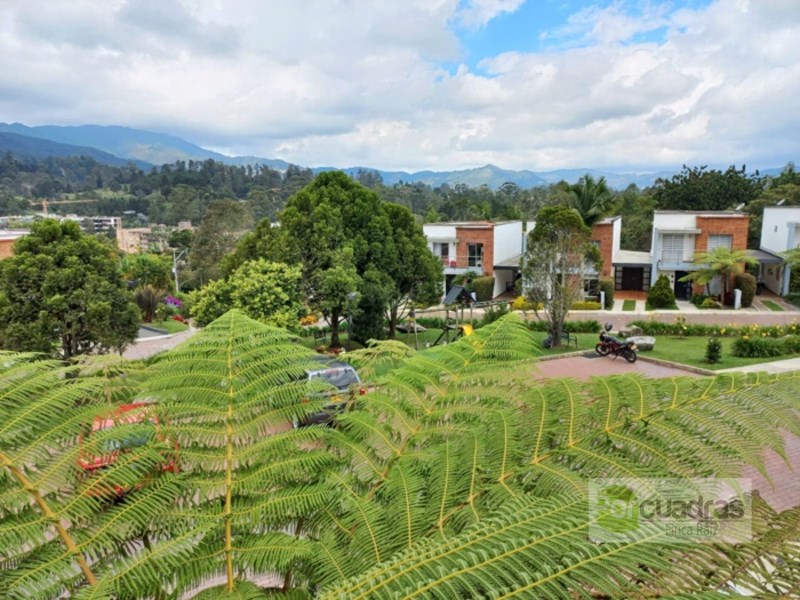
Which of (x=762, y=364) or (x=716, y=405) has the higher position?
(x=716, y=405)

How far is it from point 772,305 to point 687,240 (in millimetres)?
4406

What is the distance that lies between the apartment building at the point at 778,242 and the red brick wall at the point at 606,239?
6.75m

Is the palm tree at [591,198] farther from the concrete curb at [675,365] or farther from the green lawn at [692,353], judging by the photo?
the concrete curb at [675,365]

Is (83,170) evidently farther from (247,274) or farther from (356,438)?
(356,438)

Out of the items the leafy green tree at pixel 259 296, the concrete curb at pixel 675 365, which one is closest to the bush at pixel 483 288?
the concrete curb at pixel 675 365

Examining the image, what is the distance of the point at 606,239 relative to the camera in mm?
24391

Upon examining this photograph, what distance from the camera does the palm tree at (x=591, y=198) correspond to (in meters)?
23.9

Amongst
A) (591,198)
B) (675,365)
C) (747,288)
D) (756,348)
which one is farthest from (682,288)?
(675,365)

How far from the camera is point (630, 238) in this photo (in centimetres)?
3519

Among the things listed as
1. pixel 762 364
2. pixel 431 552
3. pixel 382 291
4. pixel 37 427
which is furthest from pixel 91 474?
pixel 762 364

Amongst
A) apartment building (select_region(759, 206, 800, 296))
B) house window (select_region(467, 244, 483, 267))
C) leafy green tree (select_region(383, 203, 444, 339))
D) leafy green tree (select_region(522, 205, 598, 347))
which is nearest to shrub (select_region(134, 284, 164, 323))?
leafy green tree (select_region(383, 203, 444, 339))

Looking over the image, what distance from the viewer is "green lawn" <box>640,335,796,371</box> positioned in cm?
1293

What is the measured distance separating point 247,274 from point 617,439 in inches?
443

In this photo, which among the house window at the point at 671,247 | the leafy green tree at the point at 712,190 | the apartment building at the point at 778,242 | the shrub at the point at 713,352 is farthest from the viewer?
the leafy green tree at the point at 712,190
